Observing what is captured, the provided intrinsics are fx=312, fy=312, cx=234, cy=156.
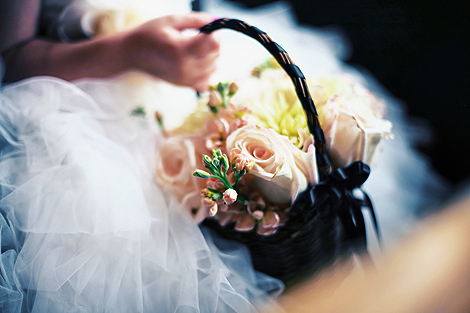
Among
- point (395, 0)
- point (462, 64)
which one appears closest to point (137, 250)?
point (462, 64)

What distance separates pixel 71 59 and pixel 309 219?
0.63 metres

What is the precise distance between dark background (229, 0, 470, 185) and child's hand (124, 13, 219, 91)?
21.7 inches

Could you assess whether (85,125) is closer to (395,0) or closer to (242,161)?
(242,161)

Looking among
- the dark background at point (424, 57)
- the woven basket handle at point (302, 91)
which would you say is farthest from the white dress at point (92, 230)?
the dark background at point (424, 57)

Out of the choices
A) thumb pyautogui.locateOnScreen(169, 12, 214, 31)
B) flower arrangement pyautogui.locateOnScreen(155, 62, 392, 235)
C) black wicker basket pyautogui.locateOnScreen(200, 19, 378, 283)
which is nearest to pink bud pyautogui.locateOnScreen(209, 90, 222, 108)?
flower arrangement pyautogui.locateOnScreen(155, 62, 392, 235)

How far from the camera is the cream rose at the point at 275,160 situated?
0.44 meters

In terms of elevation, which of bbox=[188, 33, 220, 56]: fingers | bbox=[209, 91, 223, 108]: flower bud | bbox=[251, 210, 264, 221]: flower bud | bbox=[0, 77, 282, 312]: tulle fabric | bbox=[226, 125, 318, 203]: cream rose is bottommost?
bbox=[0, 77, 282, 312]: tulle fabric

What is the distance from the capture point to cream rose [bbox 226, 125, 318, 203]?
1.43 ft

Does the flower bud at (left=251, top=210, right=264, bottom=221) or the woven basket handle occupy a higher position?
the woven basket handle

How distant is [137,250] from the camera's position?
0.47 meters

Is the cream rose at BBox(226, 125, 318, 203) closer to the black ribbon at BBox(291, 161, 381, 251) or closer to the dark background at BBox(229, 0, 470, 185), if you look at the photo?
the black ribbon at BBox(291, 161, 381, 251)

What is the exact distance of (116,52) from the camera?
27.2 inches

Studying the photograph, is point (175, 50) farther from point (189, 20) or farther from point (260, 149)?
point (260, 149)

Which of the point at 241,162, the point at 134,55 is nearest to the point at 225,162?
the point at 241,162
